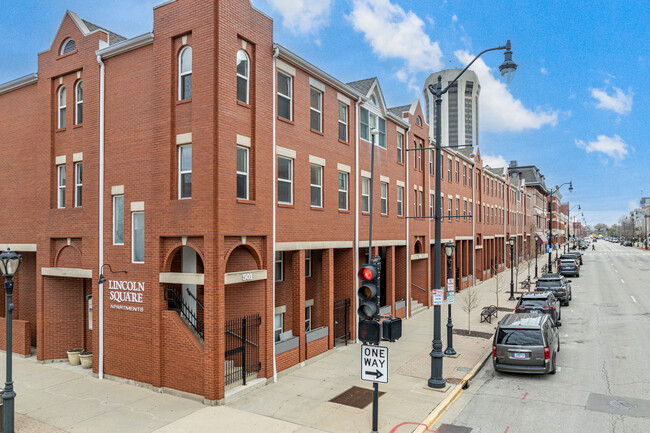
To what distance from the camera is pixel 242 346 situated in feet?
46.2

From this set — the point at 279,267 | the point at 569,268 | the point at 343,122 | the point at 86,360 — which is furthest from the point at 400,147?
the point at 569,268

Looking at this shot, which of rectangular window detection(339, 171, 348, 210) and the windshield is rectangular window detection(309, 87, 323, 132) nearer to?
rectangular window detection(339, 171, 348, 210)

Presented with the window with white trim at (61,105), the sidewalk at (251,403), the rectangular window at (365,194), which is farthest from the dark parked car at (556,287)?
the window with white trim at (61,105)

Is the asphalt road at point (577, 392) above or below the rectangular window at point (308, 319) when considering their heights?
below

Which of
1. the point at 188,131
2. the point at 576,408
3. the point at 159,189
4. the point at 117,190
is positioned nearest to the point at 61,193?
the point at 117,190

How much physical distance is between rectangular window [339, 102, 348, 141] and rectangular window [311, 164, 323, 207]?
2433mm

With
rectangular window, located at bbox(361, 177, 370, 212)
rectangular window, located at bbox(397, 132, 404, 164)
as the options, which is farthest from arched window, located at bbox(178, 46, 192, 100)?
rectangular window, located at bbox(397, 132, 404, 164)

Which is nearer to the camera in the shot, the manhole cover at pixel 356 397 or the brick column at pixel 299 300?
the manhole cover at pixel 356 397

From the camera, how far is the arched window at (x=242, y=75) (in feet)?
45.5

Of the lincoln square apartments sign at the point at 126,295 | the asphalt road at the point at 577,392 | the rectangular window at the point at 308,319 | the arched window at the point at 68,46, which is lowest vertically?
the asphalt road at the point at 577,392

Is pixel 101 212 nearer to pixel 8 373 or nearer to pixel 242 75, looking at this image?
pixel 8 373

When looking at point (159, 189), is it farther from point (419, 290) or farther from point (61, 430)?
point (419, 290)

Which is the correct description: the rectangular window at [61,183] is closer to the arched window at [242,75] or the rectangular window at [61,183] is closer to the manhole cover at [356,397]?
the arched window at [242,75]

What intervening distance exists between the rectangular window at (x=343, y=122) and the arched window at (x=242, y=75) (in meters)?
6.27
